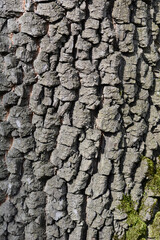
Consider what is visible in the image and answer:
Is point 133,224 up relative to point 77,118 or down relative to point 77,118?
down

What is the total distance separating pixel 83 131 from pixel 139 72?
0.47 meters

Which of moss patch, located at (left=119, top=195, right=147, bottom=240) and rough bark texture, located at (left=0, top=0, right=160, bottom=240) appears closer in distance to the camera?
rough bark texture, located at (left=0, top=0, right=160, bottom=240)

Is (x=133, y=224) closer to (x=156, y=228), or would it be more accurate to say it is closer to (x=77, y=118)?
(x=156, y=228)

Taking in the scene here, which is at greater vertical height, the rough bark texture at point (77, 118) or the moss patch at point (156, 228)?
the rough bark texture at point (77, 118)

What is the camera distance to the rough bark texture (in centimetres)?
162

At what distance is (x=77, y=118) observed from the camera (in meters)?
1.67

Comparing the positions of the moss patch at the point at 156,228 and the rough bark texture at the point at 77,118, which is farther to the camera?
the moss patch at the point at 156,228

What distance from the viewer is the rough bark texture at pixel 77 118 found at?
5.31ft

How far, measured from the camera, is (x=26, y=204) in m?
1.74

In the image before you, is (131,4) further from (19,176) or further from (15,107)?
(19,176)

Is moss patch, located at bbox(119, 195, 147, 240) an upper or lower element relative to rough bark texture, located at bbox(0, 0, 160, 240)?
lower

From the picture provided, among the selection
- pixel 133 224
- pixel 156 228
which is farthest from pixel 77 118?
pixel 156 228

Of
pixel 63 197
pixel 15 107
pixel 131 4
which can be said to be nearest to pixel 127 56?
pixel 131 4

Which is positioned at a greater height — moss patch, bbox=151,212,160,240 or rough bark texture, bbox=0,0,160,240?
rough bark texture, bbox=0,0,160,240
